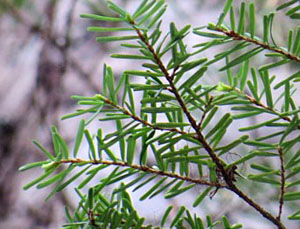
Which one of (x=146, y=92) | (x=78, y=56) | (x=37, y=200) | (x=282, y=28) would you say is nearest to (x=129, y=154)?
(x=146, y=92)

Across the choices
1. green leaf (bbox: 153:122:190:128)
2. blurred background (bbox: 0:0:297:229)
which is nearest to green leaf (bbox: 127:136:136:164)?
green leaf (bbox: 153:122:190:128)

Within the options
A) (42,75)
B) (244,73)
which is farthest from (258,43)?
(42,75)

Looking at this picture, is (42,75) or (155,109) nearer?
(155,109)

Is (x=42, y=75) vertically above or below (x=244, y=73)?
above

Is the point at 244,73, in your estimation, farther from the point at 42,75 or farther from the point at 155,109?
the point at 42,75

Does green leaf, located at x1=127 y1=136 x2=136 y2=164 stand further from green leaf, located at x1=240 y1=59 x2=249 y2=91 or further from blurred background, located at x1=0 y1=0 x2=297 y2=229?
blurred background, located at x1=0 y1=0 x2=297 y2=229

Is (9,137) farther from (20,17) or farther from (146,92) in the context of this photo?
(146,92)

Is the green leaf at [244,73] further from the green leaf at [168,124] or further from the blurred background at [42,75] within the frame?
the blurred background at [42,75]

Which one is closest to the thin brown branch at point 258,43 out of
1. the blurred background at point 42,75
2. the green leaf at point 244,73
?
the green leaf at point 244,73
